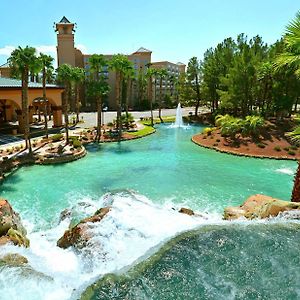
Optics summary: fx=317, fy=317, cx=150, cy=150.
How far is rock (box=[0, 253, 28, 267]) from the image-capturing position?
35.1 feet

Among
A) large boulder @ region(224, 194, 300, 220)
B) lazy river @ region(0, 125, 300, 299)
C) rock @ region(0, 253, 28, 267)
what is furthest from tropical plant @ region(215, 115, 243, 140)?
rock @ region(0, 253, 28, 267)

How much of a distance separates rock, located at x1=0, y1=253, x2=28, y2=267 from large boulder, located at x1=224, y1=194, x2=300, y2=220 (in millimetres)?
8972

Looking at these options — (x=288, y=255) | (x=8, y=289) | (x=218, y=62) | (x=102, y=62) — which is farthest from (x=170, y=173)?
(x=218, y=62)

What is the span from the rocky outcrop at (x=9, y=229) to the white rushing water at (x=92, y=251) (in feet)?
1.43

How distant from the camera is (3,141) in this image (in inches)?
1325

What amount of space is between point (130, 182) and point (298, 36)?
1446 cm

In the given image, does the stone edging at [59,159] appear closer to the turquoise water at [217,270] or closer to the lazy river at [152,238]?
the lazy river at [152,238]

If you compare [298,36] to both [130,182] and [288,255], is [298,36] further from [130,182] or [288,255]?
[130,182]

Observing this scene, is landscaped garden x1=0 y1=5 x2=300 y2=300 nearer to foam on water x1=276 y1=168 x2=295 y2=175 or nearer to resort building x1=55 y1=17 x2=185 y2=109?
foam on water x1=276 y1=168 x2=295 y2=175

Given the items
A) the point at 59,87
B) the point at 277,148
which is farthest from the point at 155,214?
the point at 59,87

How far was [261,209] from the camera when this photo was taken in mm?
14789

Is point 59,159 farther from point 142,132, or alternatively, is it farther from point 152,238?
point 152,238

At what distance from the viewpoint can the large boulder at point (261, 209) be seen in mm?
13816

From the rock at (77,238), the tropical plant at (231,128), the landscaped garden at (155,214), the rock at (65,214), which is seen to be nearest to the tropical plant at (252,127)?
the landscaped garden at (155,214)
